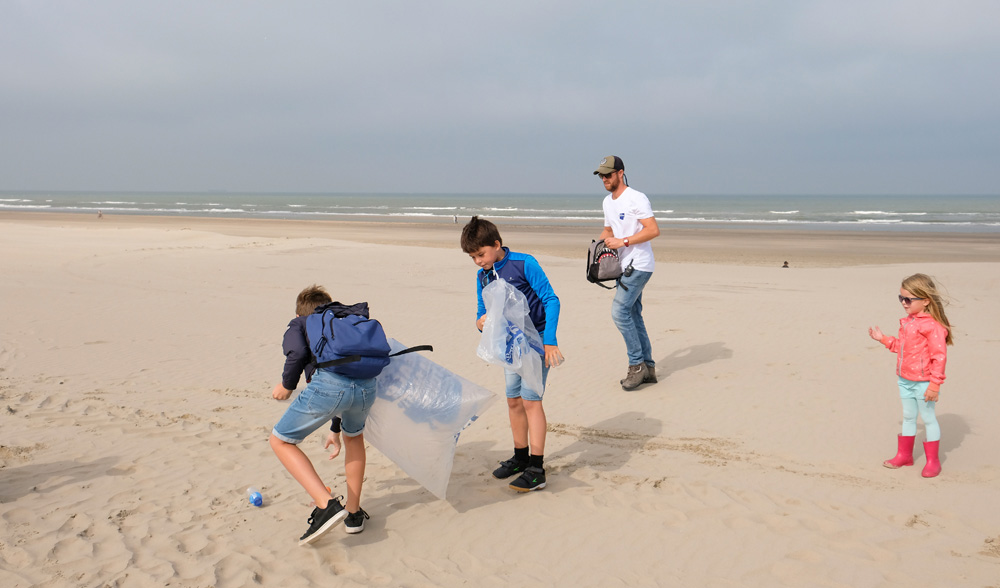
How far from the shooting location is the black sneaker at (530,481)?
4.37m

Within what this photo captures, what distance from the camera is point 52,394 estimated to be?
20.5ft

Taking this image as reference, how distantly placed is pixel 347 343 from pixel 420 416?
0.67 metres

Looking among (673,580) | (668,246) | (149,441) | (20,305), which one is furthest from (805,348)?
(668,246)

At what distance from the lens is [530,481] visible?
14.4 ft

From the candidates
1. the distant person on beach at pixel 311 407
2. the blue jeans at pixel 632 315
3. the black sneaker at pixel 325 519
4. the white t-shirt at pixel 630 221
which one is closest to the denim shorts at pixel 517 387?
the distant person on beach at pixel 311 407

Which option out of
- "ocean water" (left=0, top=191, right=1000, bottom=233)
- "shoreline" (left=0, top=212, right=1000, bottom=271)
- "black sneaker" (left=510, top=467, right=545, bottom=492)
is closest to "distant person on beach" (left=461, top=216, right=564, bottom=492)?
"black sneaker" (left=510, top=467, right=545, bottom=492)

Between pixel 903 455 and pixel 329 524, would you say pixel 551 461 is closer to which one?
pixel 329 524

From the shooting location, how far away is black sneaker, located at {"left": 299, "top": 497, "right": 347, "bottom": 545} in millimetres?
3512

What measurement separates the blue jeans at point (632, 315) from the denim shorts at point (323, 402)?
3.21m

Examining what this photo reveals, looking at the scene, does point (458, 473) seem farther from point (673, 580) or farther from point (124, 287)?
point (124, 287)

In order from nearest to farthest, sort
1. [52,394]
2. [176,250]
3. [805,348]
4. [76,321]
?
[52,394] → [805,348] → [76,321] → [176,250]

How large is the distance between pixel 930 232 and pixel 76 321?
127ft

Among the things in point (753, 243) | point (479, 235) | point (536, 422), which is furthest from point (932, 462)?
point (753, 243)

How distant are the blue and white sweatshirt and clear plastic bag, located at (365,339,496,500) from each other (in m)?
0.62
